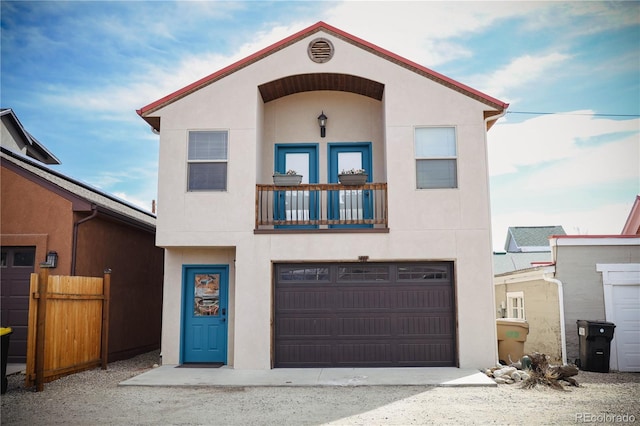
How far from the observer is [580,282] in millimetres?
13289

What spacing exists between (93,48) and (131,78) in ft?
4.32

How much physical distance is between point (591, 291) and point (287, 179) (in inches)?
289

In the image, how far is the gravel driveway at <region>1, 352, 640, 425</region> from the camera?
25.7ft

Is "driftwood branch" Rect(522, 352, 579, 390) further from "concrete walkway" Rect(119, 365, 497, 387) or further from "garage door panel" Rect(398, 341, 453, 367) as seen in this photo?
"garage door panel" Rect(398, 341, 453, 367)

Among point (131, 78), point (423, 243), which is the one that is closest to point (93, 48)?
point (131, 78)

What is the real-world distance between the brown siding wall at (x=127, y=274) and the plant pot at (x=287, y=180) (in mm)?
4047

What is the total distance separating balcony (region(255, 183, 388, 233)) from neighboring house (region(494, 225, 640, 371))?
14.1 ft

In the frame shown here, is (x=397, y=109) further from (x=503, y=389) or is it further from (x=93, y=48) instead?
(x=93, y=48)

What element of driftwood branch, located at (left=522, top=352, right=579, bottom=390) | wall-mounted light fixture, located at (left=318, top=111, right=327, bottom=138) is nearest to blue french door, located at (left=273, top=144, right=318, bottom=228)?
wall-mounted light fixture, located at (left=318, top=111, right=327, bottom=138)

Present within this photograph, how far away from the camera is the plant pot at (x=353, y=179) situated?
40.5ft

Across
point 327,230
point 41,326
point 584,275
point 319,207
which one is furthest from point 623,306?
point 41,326

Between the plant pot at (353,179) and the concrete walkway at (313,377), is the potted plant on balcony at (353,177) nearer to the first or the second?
the plant pot at (353,179)

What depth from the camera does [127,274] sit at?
1467 cm

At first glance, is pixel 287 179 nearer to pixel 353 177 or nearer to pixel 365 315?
pixel 353 177
